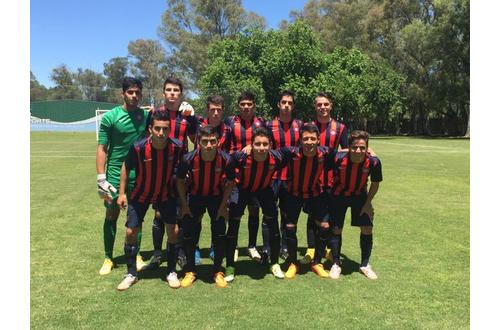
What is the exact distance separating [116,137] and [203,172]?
4.05 feet

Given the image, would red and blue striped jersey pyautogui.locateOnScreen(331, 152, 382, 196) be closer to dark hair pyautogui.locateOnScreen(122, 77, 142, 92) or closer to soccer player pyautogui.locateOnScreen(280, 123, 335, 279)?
soccer player pyautogui.locateOnScreen(280, 123, 335, 279)

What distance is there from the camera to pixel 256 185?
16.7ft

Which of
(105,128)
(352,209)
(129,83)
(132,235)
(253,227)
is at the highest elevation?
(129,83)

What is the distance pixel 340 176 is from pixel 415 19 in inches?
1954

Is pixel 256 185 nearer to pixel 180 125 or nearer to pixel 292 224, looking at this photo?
pixel 292 224

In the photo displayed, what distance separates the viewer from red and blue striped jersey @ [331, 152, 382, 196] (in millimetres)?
5066

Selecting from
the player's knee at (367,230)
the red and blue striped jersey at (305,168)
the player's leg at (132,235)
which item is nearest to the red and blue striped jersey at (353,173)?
the red and blue striped jersey at (305,168)

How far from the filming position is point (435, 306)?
427 centimetres

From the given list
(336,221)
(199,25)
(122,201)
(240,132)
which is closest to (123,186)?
(122,201)

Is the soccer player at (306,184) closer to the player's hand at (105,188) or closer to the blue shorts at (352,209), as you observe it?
the blue shorts at (352,209)

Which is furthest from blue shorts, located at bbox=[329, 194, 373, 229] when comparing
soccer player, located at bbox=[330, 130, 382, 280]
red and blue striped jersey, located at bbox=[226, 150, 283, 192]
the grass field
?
red and blue striped jersey, located at bbox=[226, 150, 283, 192]

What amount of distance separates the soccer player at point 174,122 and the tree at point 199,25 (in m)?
46.8

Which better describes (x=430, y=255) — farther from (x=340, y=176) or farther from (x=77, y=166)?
(x=77, y=166)

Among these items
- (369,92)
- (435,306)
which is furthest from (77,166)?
(369,92)
